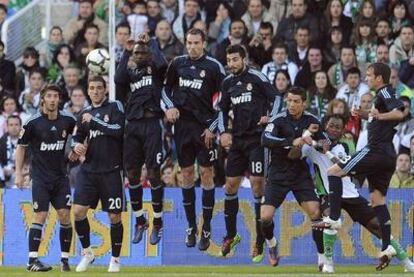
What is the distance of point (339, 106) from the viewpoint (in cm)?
2589

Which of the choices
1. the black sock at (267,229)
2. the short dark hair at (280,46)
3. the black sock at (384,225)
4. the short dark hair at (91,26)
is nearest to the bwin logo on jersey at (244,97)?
the black sock at (267,229)

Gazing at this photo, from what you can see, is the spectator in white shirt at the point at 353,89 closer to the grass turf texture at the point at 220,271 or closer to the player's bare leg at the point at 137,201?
the grass turf texture at the point at 220,271

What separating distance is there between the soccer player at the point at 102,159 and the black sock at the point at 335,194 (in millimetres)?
3135

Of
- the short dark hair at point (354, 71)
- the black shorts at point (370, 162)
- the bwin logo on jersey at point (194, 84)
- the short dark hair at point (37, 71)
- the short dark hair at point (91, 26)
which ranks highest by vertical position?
the short dark hair at point (91, 26)

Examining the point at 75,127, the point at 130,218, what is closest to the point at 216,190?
the point at 130,218

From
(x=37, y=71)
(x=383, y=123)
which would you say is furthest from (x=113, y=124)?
(x=37, y=71)

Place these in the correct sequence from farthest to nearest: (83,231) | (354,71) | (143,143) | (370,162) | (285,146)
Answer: (354,71) < (83,231) < (143,143) < (285,146) < (370,162)

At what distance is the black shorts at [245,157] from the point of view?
23.7 metres

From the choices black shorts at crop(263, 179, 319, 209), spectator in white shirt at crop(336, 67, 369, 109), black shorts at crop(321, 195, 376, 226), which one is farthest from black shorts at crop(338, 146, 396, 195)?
spectator in white shirt at crop(336, 67, 369, 109)

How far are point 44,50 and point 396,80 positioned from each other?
805 centimetres

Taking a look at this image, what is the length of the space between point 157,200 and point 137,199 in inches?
12.0

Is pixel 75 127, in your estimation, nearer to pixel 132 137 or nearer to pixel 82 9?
pixel 132 137

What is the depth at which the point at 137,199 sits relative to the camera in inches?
950

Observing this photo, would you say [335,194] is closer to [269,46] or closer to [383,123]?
[383,123]
